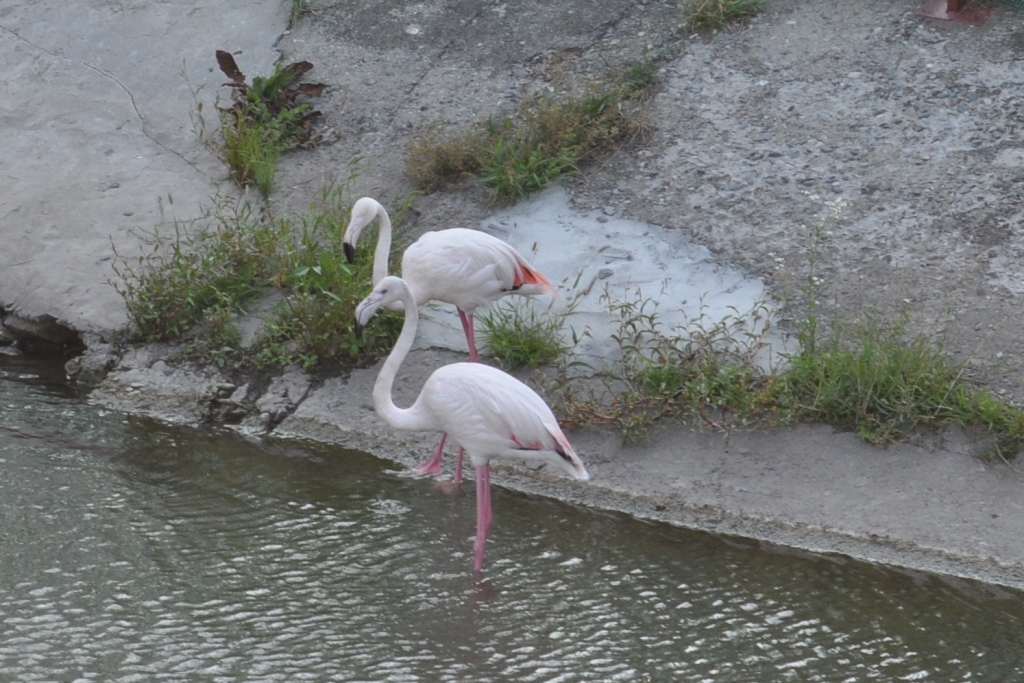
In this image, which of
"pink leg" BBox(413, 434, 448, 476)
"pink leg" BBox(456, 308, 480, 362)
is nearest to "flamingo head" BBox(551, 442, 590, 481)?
"pink leg" BBox(413, 434, 448, 476)

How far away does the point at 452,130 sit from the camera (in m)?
7.67

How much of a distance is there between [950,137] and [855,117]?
54 centimetres

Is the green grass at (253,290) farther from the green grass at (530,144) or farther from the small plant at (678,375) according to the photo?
the small plant at (678,375)

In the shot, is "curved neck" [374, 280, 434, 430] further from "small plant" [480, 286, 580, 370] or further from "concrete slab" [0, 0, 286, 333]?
"concrete slab" [0, 0, 286, 333]

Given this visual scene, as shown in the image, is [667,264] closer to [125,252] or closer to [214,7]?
[125,252]

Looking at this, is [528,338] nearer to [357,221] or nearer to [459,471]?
[459,471]

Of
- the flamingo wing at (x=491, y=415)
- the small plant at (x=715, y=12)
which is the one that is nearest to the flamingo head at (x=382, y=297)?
the flamingo wing at (x=491, y=415)

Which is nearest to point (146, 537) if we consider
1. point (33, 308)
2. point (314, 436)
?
point (314, 436)

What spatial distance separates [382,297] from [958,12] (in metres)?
4.71

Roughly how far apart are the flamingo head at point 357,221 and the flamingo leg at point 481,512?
1.32m

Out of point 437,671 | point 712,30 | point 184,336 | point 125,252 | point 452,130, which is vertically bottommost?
point 437,671

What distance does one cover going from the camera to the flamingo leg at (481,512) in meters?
5.05

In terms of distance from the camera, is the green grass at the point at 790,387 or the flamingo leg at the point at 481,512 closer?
the flamingo leg at the point at 481,512

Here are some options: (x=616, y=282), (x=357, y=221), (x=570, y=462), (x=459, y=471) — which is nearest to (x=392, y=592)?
(x=570, y=462)
